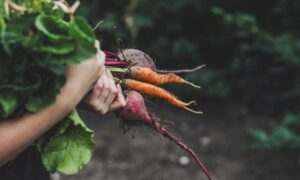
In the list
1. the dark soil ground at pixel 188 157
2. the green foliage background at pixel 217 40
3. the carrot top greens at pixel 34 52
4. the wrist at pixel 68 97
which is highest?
the carrot top greens at pixel 34 52

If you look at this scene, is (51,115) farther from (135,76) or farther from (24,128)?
(135,76)

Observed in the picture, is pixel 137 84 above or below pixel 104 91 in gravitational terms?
Result: below

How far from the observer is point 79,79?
6.27 feet

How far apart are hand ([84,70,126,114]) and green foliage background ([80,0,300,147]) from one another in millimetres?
3531

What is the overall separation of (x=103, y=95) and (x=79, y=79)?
0.87 ft

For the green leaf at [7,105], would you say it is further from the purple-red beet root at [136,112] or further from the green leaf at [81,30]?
the purple-red beet root at [136,112]

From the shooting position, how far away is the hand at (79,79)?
1.89 meters

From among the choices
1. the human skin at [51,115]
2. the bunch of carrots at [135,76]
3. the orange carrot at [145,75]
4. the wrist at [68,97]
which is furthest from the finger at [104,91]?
the orange carrot at [145,75]

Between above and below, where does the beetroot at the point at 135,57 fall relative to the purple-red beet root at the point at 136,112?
above

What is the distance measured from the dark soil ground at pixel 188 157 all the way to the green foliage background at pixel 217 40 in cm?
28

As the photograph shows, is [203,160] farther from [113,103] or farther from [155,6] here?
[113,103]

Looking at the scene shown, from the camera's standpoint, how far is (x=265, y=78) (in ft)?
19.8

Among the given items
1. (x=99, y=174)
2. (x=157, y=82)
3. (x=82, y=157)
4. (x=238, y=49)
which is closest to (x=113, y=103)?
(x=82, y=157)

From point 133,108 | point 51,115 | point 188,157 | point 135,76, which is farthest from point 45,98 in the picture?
point 188,157
